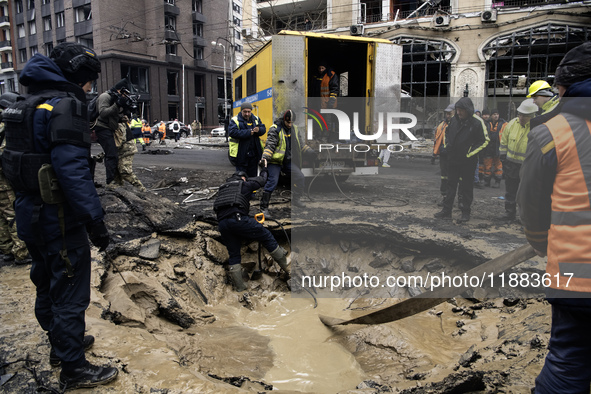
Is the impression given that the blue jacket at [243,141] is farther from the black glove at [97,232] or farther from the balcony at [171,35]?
the balcony at [171,35]

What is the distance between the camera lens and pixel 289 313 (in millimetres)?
4609

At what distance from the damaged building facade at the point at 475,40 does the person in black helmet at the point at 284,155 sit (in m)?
12.6

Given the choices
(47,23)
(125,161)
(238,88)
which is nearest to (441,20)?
(238,88)

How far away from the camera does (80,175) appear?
228cm

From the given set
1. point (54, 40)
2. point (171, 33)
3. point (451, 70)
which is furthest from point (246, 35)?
point (54, 40)

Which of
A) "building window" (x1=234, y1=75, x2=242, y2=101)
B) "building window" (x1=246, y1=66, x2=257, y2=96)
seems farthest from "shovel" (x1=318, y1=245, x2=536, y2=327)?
"building window" (x1=234, y1=75, x2=242, y2=101)

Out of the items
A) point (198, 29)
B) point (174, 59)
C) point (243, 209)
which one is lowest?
point (243, 209)

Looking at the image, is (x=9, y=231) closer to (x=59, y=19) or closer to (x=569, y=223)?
(x=569, y=223)

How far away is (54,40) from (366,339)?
4553cm

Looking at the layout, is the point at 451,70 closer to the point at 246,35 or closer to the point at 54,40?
the point at 246,35

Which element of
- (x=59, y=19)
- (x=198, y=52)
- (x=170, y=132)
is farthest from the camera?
(x=198, y=52)

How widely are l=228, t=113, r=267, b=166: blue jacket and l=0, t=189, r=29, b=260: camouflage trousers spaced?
315cm

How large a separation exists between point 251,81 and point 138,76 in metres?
30.1

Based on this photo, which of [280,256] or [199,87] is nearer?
[280,256]
